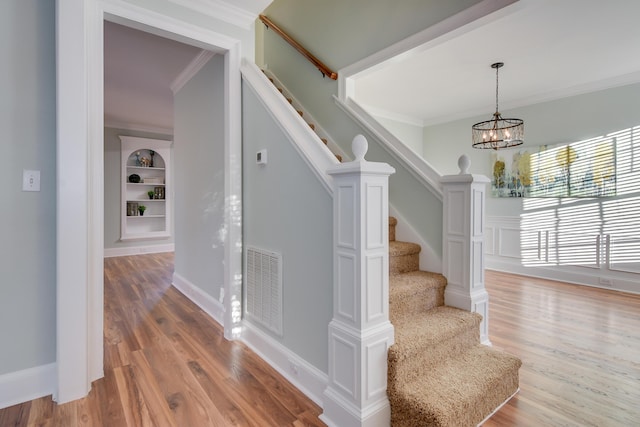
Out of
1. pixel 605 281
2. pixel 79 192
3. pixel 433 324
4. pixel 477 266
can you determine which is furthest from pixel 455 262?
pixel 605 281

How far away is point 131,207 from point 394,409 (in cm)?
704

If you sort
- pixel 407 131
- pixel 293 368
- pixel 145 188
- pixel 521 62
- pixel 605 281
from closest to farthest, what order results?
pixel 293 368 → pixel 521 62 → pixel 605 281 → pixel 407 131 → pixel 145 188

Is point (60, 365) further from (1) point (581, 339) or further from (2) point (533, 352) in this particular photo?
(1) point (581, 339)

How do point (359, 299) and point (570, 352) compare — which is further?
point (570, 352)

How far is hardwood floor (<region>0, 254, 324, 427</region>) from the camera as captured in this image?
1673 millimetres

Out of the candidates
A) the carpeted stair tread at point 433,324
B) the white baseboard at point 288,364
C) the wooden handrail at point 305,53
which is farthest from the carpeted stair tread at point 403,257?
the wooden handrail at point 305,53

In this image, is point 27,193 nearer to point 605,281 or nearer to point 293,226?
point 293,226

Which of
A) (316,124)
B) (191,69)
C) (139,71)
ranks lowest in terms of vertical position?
(316,124)

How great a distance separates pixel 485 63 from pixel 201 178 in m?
3.61

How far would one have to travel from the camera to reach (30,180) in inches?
73.4

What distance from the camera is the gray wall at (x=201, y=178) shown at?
3.06m

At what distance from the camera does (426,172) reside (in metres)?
2.50

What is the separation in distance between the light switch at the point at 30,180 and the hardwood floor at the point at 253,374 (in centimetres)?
125

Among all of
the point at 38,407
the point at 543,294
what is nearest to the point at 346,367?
the point at 38,407
